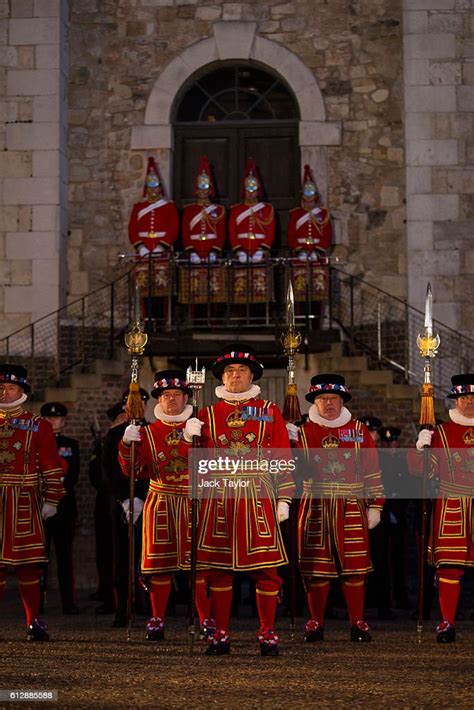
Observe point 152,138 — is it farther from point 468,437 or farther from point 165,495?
point 468,437

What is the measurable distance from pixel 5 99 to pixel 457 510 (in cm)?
1082

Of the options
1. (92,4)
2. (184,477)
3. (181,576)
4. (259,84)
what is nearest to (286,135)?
(259,84)

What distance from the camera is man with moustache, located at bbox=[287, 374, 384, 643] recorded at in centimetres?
999

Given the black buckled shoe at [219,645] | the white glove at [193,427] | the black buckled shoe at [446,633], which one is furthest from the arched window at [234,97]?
the black buckled shoe at [219,645]

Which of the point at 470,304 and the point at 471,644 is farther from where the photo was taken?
the point at 470,304

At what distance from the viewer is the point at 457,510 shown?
396 inches

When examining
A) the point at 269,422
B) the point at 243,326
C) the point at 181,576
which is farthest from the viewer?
the point at 243,326

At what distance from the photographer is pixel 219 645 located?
902 centimetres

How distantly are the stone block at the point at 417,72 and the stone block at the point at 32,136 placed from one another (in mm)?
4677

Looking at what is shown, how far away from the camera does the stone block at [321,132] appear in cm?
1863

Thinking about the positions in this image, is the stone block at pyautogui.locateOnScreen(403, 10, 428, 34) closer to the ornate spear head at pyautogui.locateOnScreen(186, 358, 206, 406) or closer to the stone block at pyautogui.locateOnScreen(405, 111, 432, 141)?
the stone block at pyautogui.locateOnScreen(405, 111, 432, 141)

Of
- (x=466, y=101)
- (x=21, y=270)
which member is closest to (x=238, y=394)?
(x=21, y=270)

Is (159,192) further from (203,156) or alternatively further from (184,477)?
(184,477)

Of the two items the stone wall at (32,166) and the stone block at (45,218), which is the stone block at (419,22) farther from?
the stone block at (45,218)
